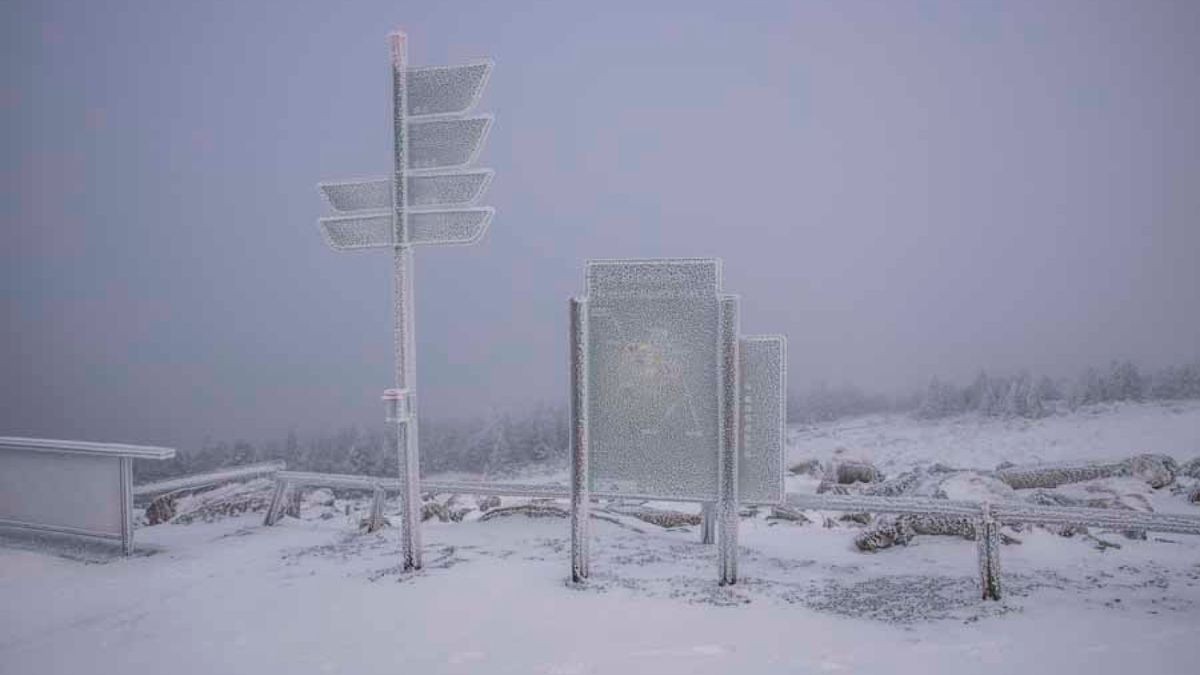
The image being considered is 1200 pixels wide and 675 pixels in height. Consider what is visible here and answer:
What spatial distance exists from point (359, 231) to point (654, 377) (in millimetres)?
3120

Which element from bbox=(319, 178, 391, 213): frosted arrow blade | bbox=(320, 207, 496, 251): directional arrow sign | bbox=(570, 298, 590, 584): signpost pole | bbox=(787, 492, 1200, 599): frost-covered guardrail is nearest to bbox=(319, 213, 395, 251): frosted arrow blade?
bbox=(320, 207, 496, 251): directional arrow sign

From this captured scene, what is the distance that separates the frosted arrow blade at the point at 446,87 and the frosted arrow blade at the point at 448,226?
36.1 inches

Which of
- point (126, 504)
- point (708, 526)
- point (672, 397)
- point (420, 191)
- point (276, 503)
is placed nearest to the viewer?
point (672, 397)

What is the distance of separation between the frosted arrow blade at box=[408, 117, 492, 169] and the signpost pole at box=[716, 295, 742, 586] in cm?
262

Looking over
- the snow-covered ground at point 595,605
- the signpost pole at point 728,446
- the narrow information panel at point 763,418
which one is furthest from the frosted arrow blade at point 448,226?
the snow-covered ground at point 595,605

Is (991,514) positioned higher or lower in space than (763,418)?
lower

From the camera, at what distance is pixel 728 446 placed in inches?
221

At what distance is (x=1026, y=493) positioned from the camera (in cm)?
927

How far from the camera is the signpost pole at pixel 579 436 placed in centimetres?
584

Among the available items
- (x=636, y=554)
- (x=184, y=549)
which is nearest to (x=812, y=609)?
(x=636, y=554)

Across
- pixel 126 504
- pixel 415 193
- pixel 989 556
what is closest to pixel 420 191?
pixel 415 193

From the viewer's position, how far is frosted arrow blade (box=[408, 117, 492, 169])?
618 centimetres

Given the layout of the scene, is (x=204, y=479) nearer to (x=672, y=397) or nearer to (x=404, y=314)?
(x=404, y=314)

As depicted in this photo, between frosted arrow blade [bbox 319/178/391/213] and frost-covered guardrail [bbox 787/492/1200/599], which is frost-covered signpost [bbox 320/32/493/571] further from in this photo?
frost-covered guardrail [bbox 787/492/1200/599]
